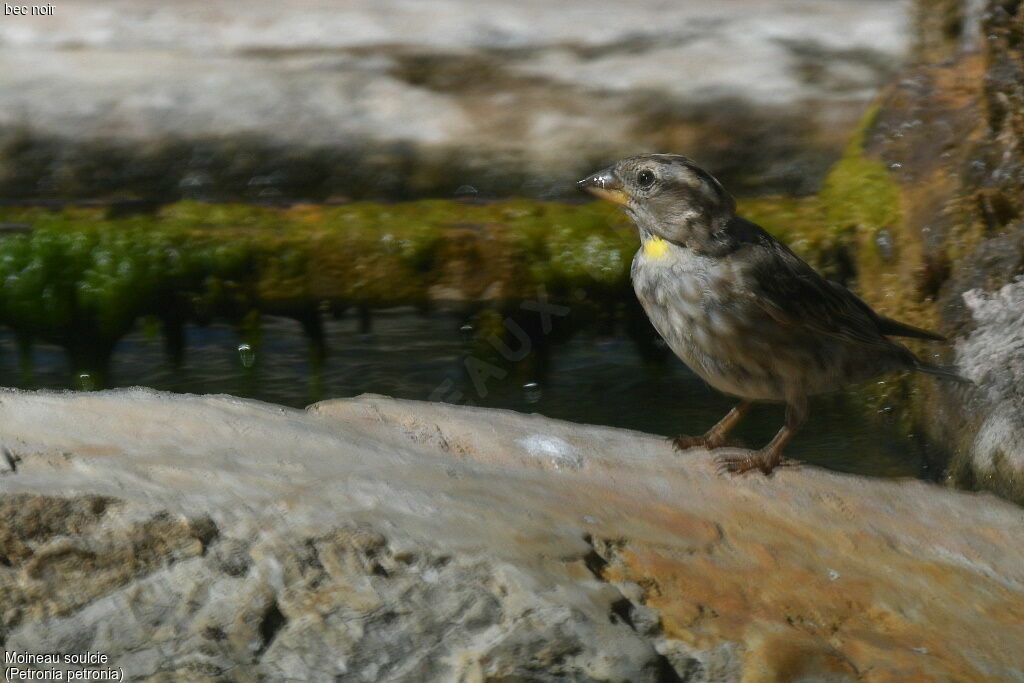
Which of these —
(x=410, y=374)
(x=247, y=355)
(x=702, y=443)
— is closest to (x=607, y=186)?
(x=702, y=443)

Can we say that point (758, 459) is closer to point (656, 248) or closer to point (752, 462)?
point (752, 462)

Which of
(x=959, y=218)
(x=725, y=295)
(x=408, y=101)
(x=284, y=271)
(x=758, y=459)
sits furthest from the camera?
(x=408, y=101)

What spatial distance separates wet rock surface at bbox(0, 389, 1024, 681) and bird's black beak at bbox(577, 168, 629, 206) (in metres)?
1.04

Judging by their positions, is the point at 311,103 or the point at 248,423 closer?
the point at 248,423

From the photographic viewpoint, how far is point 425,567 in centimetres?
256

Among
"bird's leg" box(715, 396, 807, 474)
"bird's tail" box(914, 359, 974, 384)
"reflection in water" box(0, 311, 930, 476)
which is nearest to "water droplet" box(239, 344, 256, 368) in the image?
"reflection in water" box(0, 311, 930, 476)

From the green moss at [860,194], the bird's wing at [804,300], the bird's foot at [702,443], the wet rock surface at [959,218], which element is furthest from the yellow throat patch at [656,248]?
the green moss at [860,194]

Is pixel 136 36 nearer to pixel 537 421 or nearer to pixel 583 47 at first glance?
pixel 583 47

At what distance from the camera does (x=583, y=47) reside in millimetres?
6652

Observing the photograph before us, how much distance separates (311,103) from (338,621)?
424 cm

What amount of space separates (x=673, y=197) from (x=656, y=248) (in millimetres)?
180

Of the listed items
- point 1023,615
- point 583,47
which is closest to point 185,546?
point 1023,615

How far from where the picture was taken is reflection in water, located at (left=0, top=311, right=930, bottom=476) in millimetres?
5289

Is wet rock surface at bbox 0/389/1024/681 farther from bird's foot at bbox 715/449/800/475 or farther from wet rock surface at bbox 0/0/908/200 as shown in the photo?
wet rock surface at bbox 0/0/908/200
